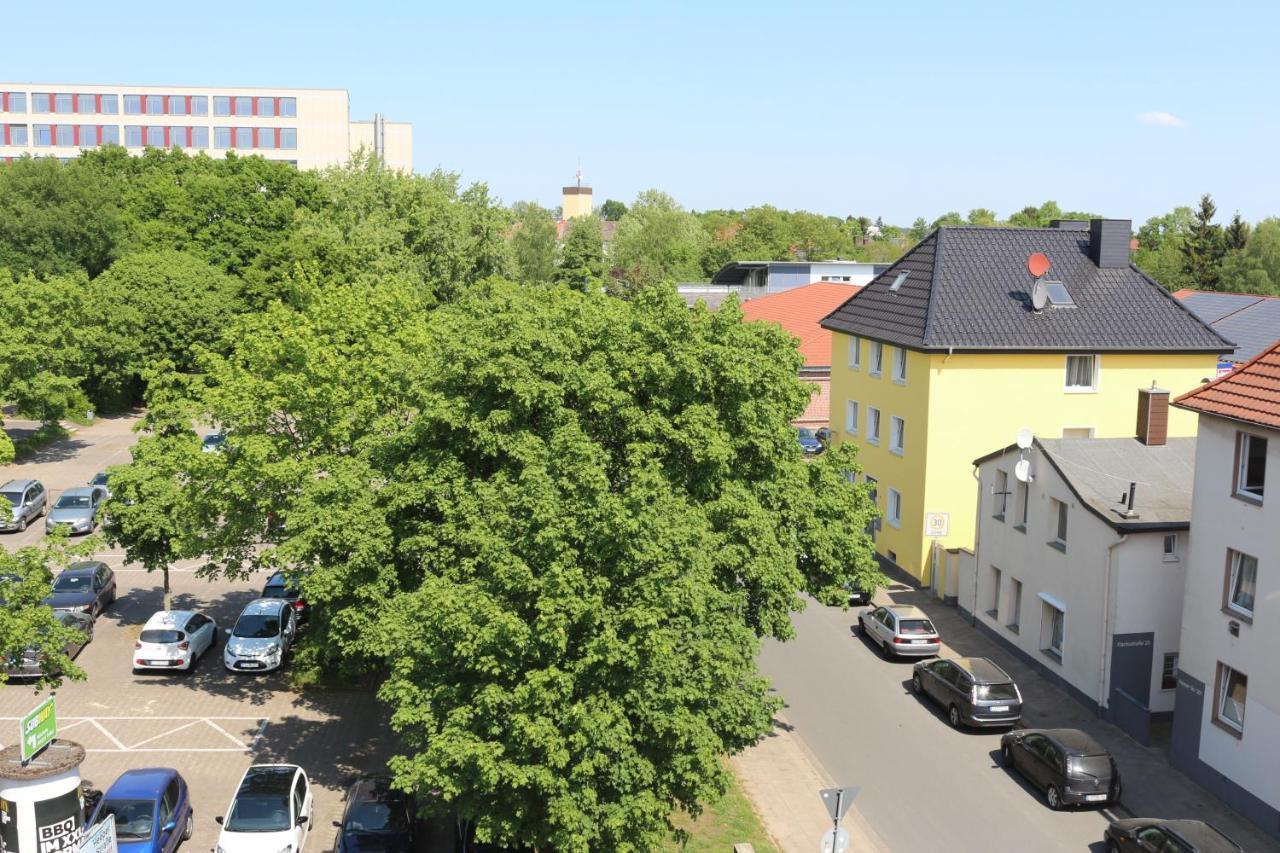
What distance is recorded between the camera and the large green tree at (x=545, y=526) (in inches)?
626

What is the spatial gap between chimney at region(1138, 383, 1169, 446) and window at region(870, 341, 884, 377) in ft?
34.7

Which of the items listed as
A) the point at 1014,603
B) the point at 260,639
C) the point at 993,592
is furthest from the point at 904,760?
the point at 260,639

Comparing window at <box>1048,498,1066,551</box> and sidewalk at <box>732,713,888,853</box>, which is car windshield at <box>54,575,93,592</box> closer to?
sidewalk at <box>732,713,888,853</box>

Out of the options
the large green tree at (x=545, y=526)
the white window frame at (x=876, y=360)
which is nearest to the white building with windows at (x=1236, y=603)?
the large green tree at (x=545, y=526)

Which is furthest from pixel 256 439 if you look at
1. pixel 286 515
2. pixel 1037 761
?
pixel 1037 761

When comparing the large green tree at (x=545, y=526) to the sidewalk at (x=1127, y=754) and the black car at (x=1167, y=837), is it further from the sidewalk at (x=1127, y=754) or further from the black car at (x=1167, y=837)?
the sidewalk at (x=1127, y=754)

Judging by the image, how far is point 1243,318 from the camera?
59.2 metres

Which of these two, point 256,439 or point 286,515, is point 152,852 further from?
point 256,439

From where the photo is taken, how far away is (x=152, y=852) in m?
19.1

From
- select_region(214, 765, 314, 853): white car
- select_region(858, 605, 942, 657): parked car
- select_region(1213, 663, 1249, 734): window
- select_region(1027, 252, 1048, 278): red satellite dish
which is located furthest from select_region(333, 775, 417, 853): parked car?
select_region(1027, 252, 1048, 278): red satellite dish

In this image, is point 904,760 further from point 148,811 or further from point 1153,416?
point 148,811

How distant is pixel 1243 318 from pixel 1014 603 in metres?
36.5

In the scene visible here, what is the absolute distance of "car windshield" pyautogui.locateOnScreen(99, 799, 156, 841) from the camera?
19219mm

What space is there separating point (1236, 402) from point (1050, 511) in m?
6.89
